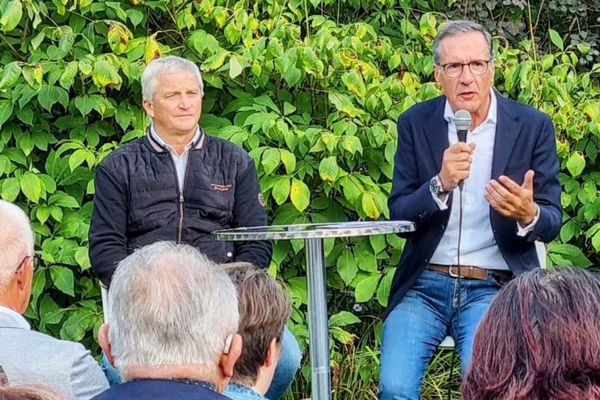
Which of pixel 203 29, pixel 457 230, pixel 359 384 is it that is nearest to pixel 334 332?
pixel 359 384

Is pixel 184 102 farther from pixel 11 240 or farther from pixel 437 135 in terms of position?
pixel 11 240

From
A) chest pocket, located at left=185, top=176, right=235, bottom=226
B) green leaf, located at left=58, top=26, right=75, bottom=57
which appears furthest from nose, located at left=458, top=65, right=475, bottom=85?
green leaf, located at left=58, top=26, right=75, bottom=57

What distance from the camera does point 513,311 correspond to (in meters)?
1.72

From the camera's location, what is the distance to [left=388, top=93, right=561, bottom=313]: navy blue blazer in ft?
11.7

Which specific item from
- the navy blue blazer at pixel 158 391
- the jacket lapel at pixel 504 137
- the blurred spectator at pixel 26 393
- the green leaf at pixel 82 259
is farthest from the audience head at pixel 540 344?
the green leaf at pixel 82 259

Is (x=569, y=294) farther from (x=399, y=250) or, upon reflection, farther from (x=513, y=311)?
(x=399, y=250)

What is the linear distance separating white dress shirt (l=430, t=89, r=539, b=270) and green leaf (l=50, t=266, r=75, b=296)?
189 centimetres

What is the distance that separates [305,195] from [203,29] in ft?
3.64

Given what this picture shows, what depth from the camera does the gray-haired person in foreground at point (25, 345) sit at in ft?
7.61

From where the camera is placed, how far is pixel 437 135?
3.77 m

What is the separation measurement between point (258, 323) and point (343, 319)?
248 cm

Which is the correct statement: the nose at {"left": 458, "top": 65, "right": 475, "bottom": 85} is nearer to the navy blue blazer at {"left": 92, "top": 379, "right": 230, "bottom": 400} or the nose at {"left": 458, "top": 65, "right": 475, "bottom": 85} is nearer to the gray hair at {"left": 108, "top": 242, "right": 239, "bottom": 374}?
the gray hair at {"left": 108, "top": 242, "right": 239, "bottom": 374}

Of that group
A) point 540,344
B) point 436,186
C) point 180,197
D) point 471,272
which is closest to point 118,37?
point 180,197

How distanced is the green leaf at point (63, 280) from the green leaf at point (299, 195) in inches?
44.2
